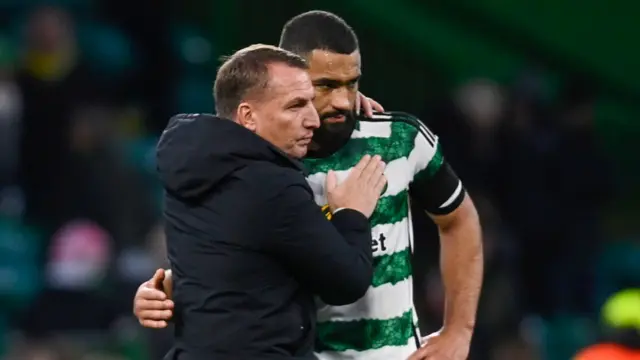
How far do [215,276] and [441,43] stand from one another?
5695 millimetres

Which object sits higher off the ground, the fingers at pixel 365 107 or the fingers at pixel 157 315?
the fingers at pixel 365 107

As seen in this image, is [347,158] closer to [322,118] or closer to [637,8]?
[322,118]

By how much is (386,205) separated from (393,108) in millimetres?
4742

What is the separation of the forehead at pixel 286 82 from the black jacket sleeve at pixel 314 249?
233 mm

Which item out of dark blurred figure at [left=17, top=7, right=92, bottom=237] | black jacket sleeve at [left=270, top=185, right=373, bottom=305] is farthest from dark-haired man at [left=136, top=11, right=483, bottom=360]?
dark blurred figure at [left=17, top=7, right=92, bottom=237]

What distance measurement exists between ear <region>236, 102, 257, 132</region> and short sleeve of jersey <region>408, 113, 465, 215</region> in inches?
25.7

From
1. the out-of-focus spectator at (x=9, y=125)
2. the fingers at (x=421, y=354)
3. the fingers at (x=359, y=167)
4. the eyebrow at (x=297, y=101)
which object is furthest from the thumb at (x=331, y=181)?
the out-of-focus spectator at (x=9, y=125)

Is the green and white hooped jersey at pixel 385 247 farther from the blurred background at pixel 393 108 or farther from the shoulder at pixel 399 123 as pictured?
the blurred background at pixel 393 108

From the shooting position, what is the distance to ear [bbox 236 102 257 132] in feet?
10.6

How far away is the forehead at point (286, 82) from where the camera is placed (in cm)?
320

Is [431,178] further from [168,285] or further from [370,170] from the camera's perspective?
[168,285]

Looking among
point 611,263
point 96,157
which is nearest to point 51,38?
point 96,157

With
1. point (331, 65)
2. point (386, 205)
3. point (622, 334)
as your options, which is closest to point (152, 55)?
point (622, 334)

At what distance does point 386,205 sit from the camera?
370 cm
